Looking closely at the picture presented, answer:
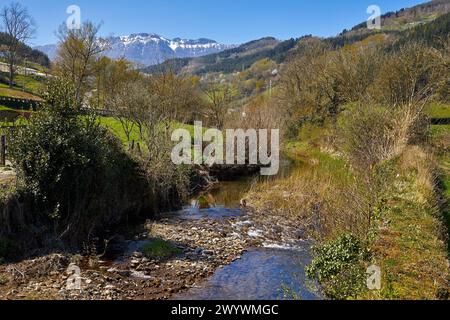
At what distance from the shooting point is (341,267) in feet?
34.0

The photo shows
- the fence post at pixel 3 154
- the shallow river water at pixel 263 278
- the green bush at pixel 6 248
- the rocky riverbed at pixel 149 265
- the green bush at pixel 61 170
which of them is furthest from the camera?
the fence post at pixel 3 154

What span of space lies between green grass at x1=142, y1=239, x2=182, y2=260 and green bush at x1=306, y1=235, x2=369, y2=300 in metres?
5.68

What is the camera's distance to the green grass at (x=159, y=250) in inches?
587

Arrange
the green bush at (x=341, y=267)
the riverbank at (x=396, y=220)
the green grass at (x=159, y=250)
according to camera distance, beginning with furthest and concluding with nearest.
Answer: the green grass at (x=159, y=250) < the green bush at (x=341, y=267) < the riverbank at (x=396, y=220)

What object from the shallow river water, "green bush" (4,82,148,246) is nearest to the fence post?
"green bush" (4,82,148,246)

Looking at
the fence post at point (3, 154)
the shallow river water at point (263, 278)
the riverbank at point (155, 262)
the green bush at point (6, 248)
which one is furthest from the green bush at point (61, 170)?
the shallow river water at point (263, 278)

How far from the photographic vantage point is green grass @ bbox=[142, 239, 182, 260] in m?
14.9

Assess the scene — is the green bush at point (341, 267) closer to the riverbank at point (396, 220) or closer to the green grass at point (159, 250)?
the riverbank at point (396, 220)

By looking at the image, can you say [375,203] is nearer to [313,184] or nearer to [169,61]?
[313,184]

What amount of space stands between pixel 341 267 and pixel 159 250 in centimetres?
733

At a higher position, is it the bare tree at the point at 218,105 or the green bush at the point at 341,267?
the bare tree at the point at 218,105

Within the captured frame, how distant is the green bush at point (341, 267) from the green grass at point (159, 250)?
5.68 metres

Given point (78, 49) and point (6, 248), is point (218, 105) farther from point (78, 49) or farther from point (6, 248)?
point (6, 248)
